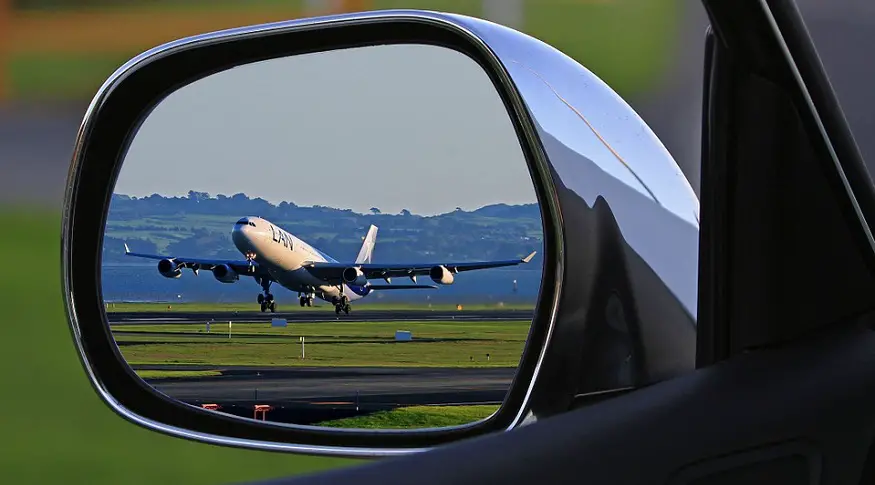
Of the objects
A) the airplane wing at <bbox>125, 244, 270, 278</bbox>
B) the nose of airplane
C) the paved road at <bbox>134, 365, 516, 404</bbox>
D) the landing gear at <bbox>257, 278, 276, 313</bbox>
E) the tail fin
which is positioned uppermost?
the nose of airplane

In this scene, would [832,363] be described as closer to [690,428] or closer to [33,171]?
[690,428]

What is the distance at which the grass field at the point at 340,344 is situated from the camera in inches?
61.1

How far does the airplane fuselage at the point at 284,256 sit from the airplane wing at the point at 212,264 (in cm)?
3

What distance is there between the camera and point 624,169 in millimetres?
970

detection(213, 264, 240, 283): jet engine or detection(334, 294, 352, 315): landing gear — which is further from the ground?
detection(213, 264, 240, 283): jet engine

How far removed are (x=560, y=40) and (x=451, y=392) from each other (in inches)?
220

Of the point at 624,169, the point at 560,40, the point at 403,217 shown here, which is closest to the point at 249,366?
the point at 403,217

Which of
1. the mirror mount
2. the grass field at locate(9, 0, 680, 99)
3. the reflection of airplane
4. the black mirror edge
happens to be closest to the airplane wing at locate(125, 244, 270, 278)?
the reflection of airplane

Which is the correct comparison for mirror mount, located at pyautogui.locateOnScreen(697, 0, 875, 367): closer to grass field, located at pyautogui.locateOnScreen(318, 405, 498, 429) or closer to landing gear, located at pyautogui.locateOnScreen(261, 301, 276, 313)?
grass field, located at pyautogui.locateOnScreen(318, 405, 498, 429)

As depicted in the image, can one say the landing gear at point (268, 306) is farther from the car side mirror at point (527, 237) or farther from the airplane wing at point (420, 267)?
the car side mirror at point (527, 237)

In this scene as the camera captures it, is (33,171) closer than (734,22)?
No

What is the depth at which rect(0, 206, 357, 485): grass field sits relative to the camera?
549 cm

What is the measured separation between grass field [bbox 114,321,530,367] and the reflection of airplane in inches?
4.3

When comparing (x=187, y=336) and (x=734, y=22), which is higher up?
(x=734, y=22)
